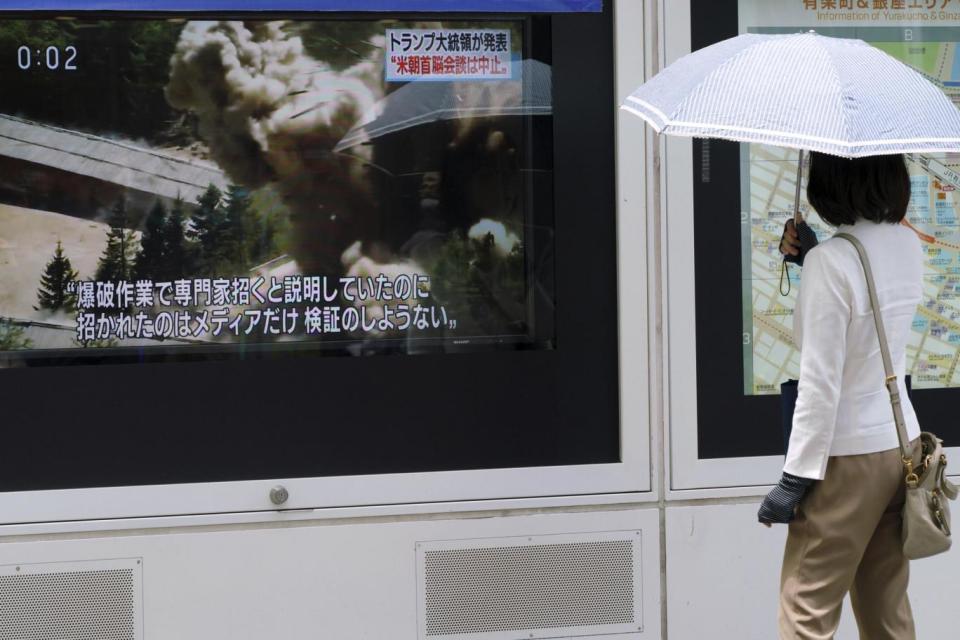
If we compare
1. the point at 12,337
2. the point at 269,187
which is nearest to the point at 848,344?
the point at 269,187

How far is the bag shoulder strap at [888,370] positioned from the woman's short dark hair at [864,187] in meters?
0.11

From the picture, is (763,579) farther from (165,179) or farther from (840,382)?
(165,179)

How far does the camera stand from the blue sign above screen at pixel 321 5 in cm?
402

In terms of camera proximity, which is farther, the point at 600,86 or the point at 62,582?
the point at 600,86

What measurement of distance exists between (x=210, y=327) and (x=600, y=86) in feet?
5.81

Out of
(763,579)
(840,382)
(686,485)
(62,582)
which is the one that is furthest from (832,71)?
(62,582)

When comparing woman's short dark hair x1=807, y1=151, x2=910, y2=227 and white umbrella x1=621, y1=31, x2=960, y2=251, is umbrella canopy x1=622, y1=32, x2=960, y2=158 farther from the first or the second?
woman's short dark hair x1=807, y1=151, x2=910, y2=227

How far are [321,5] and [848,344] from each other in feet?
7.60

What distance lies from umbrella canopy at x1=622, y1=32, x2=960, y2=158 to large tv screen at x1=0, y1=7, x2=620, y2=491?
54.6 inches

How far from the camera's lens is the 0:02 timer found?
414cm

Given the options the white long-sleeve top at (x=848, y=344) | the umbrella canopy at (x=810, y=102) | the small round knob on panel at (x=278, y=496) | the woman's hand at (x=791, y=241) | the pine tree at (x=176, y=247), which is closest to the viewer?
the umbrella canopy at (x=810, y=102)

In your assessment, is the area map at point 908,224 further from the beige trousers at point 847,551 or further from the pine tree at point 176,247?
the pine tree at point 176,247

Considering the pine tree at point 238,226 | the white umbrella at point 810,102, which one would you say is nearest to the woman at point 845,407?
the white umbrella at point 810,102

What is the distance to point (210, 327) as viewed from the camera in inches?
167
